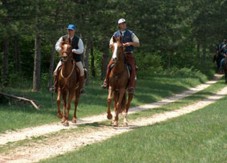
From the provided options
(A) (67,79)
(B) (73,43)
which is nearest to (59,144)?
(A) (67,79)

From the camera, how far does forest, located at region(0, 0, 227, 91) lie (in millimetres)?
21703

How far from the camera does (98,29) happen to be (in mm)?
25578

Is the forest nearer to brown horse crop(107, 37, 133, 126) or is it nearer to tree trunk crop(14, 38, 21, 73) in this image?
tree trunk crop(14, 38, 21, 73)

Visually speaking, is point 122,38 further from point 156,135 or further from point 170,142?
point 170,142

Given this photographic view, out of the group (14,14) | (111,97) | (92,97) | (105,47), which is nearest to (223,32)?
(105,47)

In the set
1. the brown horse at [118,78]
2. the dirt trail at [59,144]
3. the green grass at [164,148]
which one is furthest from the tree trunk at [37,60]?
the green grass at [164,148]

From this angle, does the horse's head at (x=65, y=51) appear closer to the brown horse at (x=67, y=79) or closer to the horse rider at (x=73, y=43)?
the brown horse at (x=67, y=79)

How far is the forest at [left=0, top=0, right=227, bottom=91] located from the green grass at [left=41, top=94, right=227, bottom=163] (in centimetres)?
969

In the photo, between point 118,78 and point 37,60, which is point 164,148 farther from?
point 37,60

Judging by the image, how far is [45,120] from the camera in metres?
15.9

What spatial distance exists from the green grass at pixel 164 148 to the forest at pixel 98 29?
381 inches

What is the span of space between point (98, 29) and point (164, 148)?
657 inches

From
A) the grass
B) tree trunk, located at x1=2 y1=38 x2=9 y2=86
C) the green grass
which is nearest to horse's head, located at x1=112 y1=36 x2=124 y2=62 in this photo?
the grass

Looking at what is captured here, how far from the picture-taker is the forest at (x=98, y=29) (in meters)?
21.7
